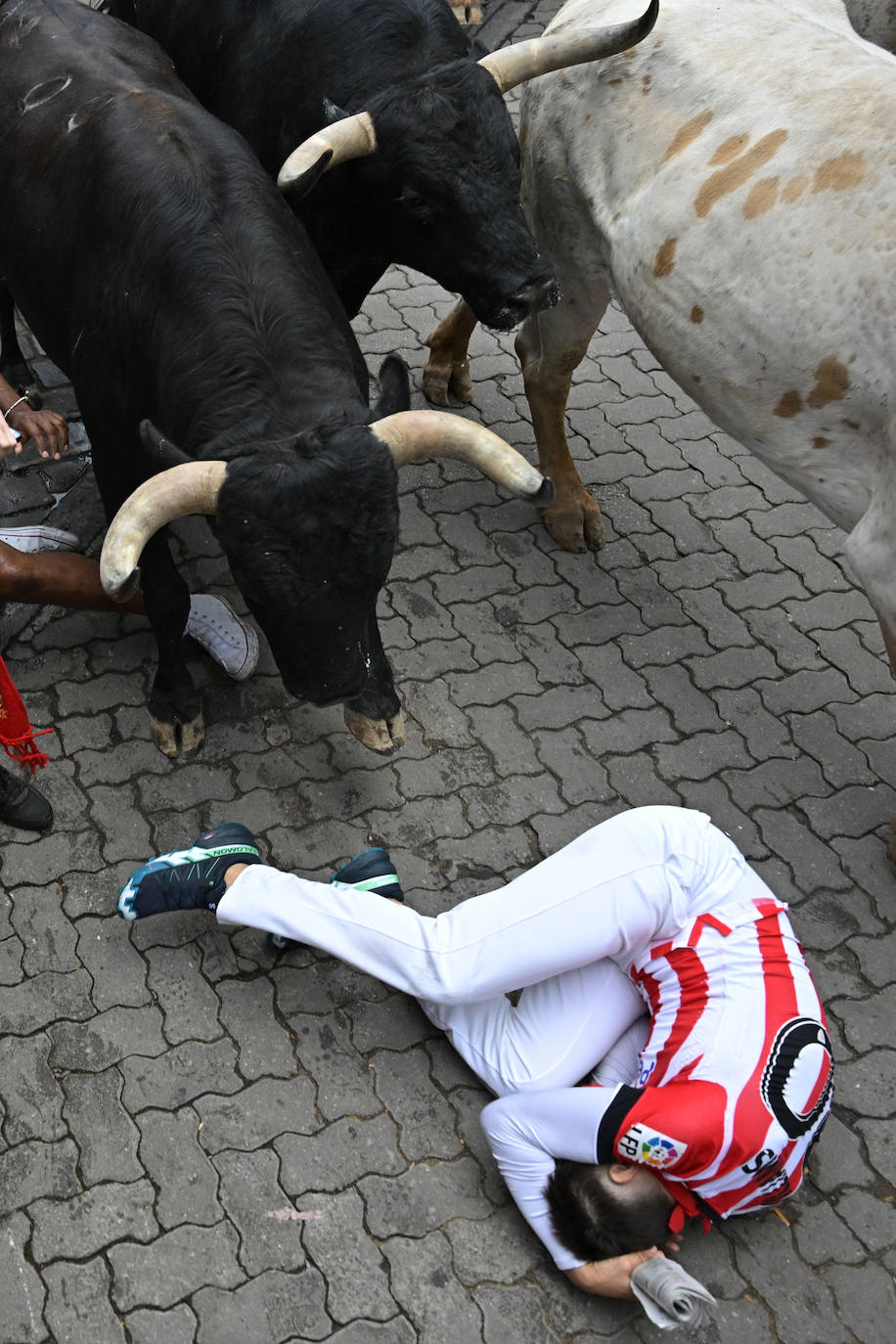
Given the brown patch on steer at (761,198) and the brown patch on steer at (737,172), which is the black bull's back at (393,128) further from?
the brown patch on steer at (761,198)

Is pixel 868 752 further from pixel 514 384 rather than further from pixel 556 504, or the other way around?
pixel 514 384

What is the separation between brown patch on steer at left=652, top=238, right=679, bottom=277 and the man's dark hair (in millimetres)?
2894

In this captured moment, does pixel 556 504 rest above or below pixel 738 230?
below

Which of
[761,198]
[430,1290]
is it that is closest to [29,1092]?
[430,1290]

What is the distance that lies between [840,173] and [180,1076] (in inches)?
134

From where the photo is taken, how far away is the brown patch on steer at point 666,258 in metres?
3.96

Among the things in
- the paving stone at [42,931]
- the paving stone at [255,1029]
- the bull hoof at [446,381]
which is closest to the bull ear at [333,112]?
the bull hoof at [446,381]

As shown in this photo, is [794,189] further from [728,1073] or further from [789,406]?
[728,1073]

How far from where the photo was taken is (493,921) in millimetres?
3254

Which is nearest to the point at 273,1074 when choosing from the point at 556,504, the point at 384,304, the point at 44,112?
the point at 556,504

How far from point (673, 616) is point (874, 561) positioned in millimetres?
1268

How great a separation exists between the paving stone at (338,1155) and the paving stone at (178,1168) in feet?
0.68

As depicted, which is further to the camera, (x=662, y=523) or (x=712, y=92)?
(x=662, y=523)

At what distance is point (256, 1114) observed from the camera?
10.8 feet
